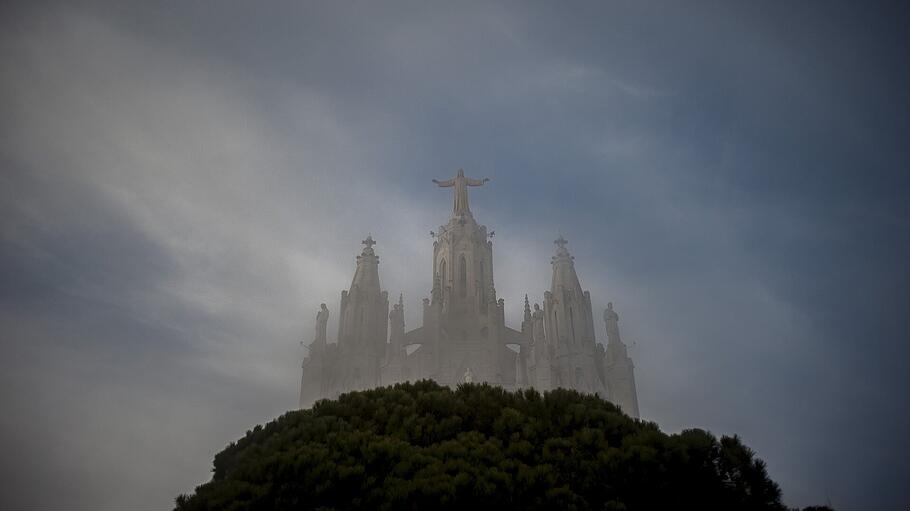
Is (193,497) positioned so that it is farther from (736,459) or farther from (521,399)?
(736,459)

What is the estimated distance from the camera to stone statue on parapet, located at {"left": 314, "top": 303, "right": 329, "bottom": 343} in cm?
4531

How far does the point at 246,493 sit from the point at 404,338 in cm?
3696

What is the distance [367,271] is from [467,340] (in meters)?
10.3

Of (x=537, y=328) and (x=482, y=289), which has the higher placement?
(x=482, y=289)

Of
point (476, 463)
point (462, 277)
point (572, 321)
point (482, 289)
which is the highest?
point (462, 277)

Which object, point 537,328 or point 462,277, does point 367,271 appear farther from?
point 537,328

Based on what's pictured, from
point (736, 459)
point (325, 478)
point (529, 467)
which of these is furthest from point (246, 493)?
point (736, 459)

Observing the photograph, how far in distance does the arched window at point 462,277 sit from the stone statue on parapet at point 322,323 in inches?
438

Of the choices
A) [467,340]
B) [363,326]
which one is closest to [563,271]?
[467,340]

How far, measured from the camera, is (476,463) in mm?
10773

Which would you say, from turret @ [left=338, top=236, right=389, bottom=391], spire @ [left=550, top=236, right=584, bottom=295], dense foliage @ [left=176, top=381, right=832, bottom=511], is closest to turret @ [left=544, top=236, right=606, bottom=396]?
spire @ [left=550, top=236, right=584, bottom=295]

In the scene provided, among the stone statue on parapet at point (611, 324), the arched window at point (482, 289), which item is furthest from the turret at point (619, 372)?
the arched window at point (482, 289)

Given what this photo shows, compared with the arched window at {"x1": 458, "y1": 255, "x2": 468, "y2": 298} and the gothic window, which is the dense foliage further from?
the arched window at {"x1": 458, "y1": 255, "x2": 468, "y2": 298}

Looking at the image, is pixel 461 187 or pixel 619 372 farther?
pixel 461 187
